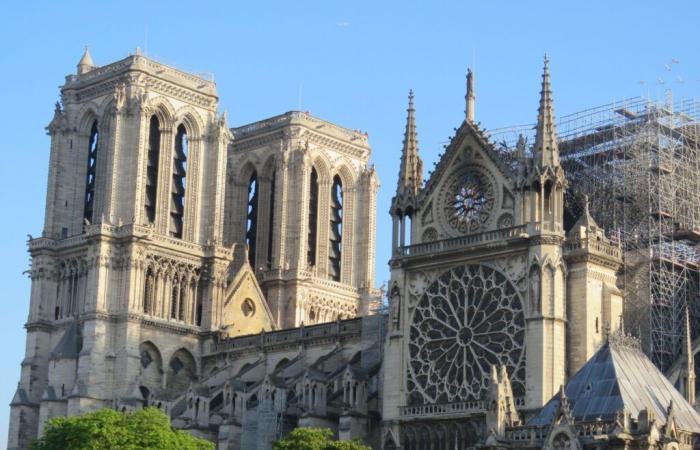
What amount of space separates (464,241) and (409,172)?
4495 mm

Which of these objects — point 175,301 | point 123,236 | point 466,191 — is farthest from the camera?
point 175,301

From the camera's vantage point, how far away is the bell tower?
7169cm

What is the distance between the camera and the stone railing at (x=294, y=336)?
6762 cm

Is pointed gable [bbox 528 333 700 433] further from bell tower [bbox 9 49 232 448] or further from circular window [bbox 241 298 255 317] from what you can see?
circular window [bbox 241 298 255 317]

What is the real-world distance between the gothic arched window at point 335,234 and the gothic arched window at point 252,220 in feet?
13.9

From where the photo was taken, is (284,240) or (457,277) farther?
(284,240)

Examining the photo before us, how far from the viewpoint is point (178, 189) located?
253ft

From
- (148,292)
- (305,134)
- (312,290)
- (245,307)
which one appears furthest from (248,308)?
(305,134)

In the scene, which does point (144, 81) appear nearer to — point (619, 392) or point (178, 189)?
point (178, 189)

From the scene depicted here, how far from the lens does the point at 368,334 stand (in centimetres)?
6544

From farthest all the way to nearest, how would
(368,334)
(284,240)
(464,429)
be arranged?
(284,240) → (368,334) → (464,429)

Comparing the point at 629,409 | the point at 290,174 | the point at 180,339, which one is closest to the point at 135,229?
the point at 180,339

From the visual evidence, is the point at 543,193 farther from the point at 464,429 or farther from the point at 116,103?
the point at 116,103

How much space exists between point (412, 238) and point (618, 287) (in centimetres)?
829
